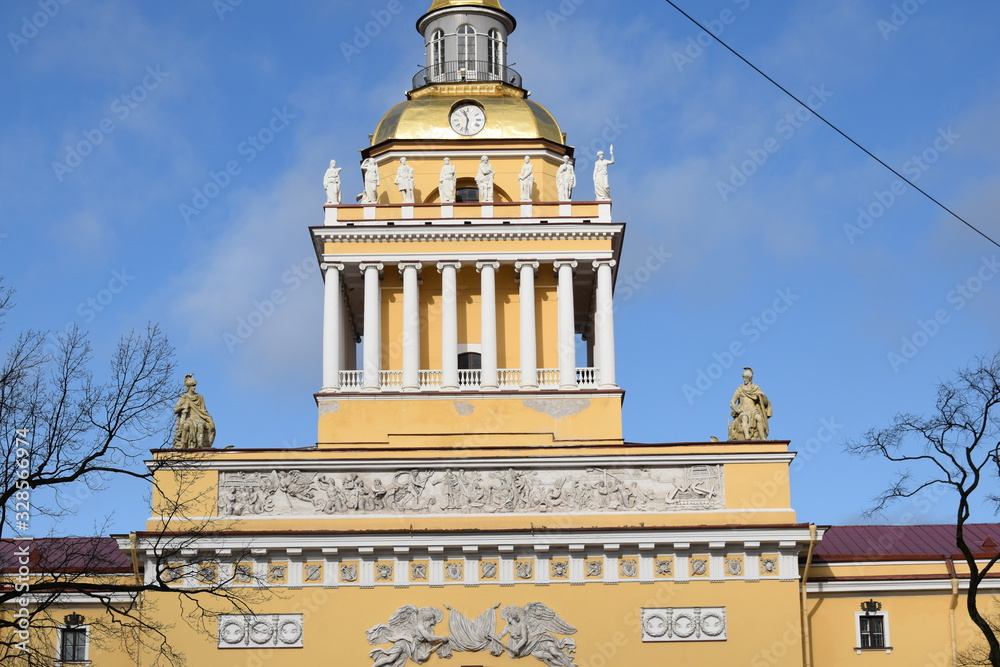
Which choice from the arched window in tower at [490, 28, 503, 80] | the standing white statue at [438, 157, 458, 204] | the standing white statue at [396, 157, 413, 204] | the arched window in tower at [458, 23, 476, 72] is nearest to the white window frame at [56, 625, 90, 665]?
the standing white statue at [396, 157, 413, 204]

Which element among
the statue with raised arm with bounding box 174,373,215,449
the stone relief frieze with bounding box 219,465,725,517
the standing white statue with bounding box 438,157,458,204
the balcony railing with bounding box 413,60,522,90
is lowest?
the stone relief frieze with bounding box 219,465,725,517

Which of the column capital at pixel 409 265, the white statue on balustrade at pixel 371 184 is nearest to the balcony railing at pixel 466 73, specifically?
the white statue on balustrade at pixel 371 184

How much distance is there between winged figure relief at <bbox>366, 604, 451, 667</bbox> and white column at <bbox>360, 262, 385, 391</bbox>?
6506 millimetres

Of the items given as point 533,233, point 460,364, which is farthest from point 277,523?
point 533,233

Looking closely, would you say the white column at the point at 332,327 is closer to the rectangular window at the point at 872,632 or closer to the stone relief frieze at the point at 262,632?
the stone relief frieze at the point at 262,632

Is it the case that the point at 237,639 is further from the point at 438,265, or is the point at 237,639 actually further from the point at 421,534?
the point at 438,265

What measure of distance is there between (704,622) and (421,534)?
607 centimetres

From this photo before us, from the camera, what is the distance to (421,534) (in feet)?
99.9

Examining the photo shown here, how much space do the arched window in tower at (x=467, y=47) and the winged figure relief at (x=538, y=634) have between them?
A: 1693 centimetres

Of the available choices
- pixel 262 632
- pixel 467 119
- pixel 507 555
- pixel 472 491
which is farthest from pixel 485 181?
pixel 262 632

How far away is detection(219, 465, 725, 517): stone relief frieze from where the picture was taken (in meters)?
31.1

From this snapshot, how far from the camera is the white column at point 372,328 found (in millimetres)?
35031

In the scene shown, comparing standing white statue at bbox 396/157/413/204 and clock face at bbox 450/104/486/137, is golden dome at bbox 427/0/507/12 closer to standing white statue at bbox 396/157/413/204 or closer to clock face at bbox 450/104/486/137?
clock face at bbox 450/104/486/137

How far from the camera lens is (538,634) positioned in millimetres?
30062
